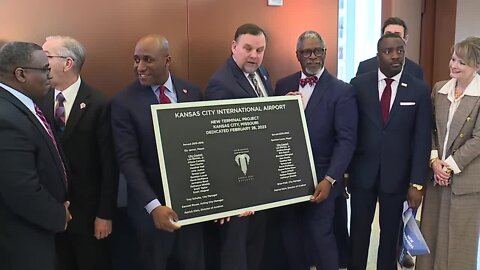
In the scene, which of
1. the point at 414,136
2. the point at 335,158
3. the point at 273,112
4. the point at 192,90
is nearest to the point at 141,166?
the point at 192,90

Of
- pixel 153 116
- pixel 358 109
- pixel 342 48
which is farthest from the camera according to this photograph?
pixel 342 48

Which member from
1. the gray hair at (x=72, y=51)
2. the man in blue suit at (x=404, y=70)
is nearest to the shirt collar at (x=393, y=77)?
the man in blue suit at (x=404, y=70)

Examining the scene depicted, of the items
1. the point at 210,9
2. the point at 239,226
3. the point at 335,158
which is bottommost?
the point at 239,226

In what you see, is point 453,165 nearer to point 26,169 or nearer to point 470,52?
point 470,52

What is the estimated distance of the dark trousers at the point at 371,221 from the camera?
114 inches

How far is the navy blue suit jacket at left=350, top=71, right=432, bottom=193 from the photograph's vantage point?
277cm

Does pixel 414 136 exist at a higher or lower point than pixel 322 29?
lower

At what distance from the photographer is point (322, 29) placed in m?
3.75

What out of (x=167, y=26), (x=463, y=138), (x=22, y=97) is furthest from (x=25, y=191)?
(x=463, y=138)

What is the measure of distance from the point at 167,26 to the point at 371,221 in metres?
1.87

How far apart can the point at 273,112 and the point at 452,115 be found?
1.10 m

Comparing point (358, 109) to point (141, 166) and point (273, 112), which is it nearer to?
point (273, 112)

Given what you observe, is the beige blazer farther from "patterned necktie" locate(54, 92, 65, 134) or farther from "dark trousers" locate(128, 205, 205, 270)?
"patterned necktie" locate(54, 92, 65, 134)

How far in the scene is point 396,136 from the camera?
9.14ft
